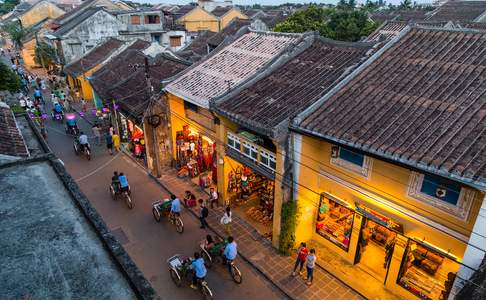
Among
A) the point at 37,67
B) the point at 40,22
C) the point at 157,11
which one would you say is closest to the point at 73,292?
the point at 157,11

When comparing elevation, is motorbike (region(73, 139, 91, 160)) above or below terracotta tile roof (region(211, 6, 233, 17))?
below

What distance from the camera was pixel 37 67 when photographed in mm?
55094

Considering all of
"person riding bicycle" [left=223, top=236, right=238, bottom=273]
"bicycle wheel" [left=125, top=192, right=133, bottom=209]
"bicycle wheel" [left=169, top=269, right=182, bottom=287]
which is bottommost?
"bicycle wheel" [left=125, top=192, right=133, bottom=209]

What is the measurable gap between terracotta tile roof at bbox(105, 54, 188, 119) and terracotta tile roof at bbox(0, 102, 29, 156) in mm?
6499

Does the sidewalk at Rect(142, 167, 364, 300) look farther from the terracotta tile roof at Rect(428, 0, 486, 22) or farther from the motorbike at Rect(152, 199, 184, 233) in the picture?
the terracotta tile roof at Rect(428, 0, 486, 22)

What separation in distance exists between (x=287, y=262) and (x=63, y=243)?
9.53 m

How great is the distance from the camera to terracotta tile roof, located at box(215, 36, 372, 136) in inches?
495

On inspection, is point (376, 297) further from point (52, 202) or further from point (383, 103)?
point (52, 202)

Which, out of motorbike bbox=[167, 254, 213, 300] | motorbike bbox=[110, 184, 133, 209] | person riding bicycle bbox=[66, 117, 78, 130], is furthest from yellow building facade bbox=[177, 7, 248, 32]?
motorbike bbox=[167, 254, 213, 300]

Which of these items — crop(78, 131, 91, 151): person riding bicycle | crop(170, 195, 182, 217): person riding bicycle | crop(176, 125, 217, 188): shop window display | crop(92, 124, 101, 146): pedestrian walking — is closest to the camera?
crop(170, 195, 182, 217): person riding bicycle

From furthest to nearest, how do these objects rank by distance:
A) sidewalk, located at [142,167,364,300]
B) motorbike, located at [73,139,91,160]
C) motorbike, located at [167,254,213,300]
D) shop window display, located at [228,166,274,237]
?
motorbike, located at [73,139,91,160] → shop window display, located at [228,166,274,237] → sidewalk, located at [142,167,364,300] → motorbike, located at [167,254,213,300]

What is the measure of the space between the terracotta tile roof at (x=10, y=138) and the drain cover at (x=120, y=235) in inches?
229

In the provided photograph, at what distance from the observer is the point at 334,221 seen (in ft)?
45.5

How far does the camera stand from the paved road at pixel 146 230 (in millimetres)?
12391
